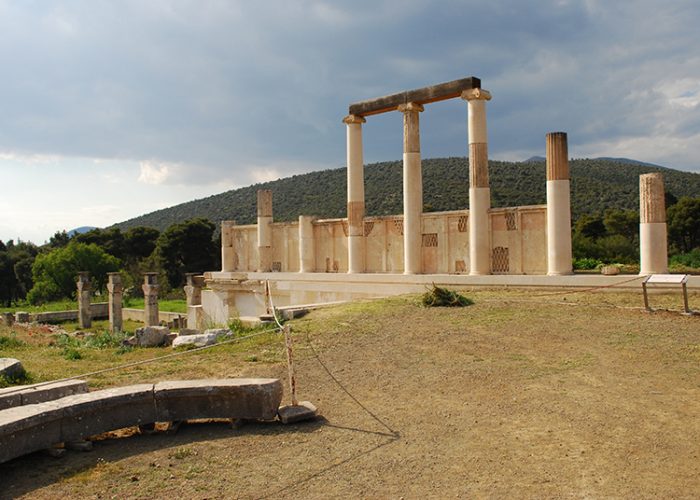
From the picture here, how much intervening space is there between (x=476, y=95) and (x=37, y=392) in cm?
1474

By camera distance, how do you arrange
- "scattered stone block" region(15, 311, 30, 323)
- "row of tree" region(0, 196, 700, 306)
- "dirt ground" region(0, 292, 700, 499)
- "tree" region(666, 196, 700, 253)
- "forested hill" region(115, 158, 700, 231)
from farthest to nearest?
"forested hill" region(115, 158, 700, 231), "tree" region(666, 196, 700, 253), "row of tree" region(0, 196, 700, 306), "scattered stone block" region(15, 311, 30, 323), "dirt ground" region(0, 292, 700, 499)

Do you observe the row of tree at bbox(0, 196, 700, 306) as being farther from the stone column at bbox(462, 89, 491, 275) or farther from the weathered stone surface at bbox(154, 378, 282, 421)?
the weathered stone surface at bbox(154, 378, 282, 421)

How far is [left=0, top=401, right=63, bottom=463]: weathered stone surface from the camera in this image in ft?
18.9

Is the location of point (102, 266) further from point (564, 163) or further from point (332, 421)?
point (332, 421)

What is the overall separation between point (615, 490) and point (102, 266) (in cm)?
4950

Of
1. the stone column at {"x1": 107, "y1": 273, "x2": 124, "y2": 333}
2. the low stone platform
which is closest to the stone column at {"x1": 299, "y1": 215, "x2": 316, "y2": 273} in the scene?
the stone column at {"x1": 107, "y1": 273, "x2": 124, "y2": 333}

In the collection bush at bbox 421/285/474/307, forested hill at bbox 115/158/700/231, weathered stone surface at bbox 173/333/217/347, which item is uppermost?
forested hill at bbox 115/158/700/231

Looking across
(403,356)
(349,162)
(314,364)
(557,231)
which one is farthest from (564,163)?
(314,364)

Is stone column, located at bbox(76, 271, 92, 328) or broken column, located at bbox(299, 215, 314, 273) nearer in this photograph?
broken column, located at bbox(299, 215, 314, 273)

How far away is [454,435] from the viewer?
243 inches

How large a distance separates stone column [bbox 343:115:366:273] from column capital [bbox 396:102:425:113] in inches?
78.7

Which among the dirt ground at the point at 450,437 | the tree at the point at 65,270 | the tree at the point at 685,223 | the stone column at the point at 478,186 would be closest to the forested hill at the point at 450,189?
the tree at the point at 685,223

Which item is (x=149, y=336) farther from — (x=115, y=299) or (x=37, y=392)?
(x=115, y=299)

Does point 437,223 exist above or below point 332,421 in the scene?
above
